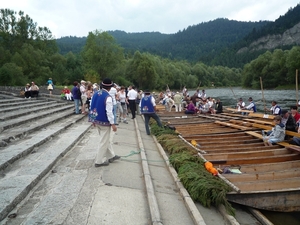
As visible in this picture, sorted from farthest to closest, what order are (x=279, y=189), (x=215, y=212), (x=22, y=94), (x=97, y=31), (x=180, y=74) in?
1. (x=180, y=74)
2. (x=97, y=31)
3. (x=22, y=94)
4. (x=279, y=189)
5. (x=215, y=212)

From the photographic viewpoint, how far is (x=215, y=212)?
454cm

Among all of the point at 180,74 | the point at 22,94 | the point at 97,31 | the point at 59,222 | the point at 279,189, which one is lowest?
the point at 279,189

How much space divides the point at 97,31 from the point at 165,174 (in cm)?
5684

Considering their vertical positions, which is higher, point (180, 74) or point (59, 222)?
point (180, 74)

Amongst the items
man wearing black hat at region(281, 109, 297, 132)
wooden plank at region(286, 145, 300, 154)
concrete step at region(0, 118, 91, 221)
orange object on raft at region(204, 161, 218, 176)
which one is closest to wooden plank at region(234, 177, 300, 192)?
orange object on raft at region(204, 161, 218, 176)

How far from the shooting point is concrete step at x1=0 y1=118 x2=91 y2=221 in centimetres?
383

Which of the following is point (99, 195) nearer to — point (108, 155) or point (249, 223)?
point (108, 155)

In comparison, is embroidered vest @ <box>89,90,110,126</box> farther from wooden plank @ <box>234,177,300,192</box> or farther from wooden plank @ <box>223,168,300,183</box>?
wooden plank @ <box>234,177,300,192</box>

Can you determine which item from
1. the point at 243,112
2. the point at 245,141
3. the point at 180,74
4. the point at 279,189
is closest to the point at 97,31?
the point at 180,74

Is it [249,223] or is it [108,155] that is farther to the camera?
[108,155]

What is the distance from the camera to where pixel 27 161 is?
5383mm

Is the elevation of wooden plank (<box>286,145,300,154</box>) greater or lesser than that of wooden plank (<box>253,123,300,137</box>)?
lesser

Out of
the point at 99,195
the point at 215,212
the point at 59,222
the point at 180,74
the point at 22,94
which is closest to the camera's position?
the point at 59,222

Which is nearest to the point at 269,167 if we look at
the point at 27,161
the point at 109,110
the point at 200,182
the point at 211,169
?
the point at 211,169
